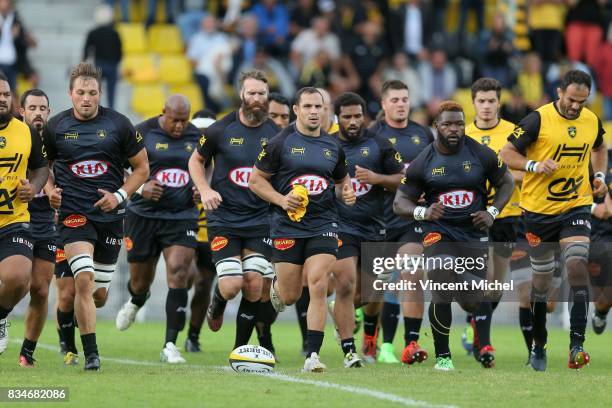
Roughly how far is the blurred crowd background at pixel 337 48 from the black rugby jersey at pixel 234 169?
10.6 meters

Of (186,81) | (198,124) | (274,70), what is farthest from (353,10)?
(198,124)

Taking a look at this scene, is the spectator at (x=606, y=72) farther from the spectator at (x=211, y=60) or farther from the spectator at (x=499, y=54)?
the spectator at (x=211, y=60)

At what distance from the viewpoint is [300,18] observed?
2588cm

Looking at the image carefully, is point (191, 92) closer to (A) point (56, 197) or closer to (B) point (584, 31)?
(B) point (584, 31)

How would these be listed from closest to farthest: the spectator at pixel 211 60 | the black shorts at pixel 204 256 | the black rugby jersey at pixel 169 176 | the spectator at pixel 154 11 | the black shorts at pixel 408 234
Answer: the black shorts at pixel 408 234
the black rugby jersey at pixel 169 176
the black shorts at pixel 204 256
the spectator at pixel 211 60
the spectator at pixel 154 11

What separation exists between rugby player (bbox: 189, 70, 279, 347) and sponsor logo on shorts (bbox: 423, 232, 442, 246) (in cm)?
156

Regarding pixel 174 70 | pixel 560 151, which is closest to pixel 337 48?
pixel 174 70

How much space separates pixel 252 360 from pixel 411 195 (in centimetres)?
237

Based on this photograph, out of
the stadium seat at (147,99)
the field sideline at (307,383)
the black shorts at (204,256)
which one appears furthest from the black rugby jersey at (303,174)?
the stadium seat at (147,99)

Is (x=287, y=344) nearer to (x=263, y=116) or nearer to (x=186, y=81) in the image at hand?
(x=263, y=116)

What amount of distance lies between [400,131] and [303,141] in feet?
9.33

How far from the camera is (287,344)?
1714cm

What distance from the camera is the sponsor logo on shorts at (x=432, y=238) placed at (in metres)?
13.0

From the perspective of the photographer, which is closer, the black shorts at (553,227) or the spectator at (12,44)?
the black shorts at (553,227)
